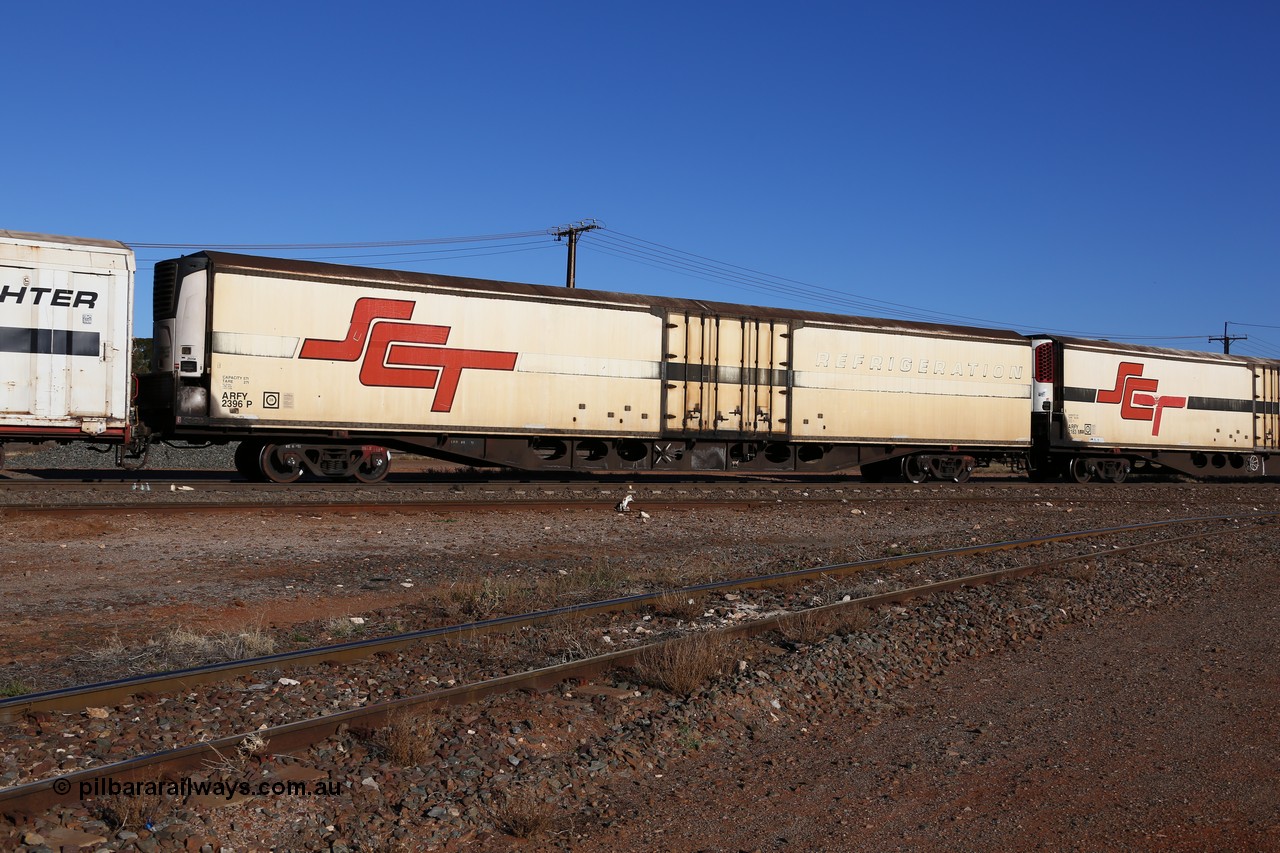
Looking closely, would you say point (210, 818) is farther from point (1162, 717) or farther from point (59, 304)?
point (59, 304)

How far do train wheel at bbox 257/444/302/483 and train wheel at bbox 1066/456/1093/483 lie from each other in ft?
62.9

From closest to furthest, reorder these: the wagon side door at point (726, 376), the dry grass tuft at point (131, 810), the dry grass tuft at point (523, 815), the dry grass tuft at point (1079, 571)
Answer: the dry grass tuft at point (131, 810) < the dry grass tuft at point (523, 815) < the dry grass tuft at point (1079, 571) < the wagon side door at point (726, 376)

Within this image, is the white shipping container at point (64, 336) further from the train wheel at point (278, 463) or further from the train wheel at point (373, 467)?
the train wheel at point (373, 467)

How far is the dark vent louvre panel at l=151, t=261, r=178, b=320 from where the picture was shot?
635 inches

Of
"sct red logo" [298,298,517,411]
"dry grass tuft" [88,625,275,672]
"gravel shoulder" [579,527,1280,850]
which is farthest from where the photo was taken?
"sct red logo" [298,298,517,411]

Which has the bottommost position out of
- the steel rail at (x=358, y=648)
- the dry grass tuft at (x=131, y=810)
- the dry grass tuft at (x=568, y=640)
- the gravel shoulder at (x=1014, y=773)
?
the gravel shoulder at (x=1014, y=773)

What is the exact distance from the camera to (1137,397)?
26.3 metres

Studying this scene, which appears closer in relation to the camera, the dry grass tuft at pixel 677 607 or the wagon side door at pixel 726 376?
the dry grass tuft at pixel 677 607

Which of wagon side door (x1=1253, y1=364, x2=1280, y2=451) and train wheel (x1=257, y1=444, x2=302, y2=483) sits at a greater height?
wagon side door (x1=1253, y1=364, x2=1280, y2=451)

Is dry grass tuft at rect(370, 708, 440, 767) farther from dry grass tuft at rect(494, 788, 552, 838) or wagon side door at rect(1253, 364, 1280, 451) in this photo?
wagon side door at rect(1253, 364, 1280, 451)

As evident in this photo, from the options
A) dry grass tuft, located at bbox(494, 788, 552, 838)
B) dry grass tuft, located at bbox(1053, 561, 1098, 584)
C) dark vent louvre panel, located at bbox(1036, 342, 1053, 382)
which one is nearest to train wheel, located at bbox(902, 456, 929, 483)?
dark vent louvre panel, located at bbox(1036, 342, 1053, 382)

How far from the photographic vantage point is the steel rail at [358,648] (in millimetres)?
5301

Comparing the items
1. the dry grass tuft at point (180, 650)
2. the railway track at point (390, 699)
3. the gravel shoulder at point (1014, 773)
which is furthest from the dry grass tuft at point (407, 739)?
the dry grass tuft at point (180, 650)

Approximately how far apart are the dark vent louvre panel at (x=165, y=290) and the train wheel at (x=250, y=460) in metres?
2.53
